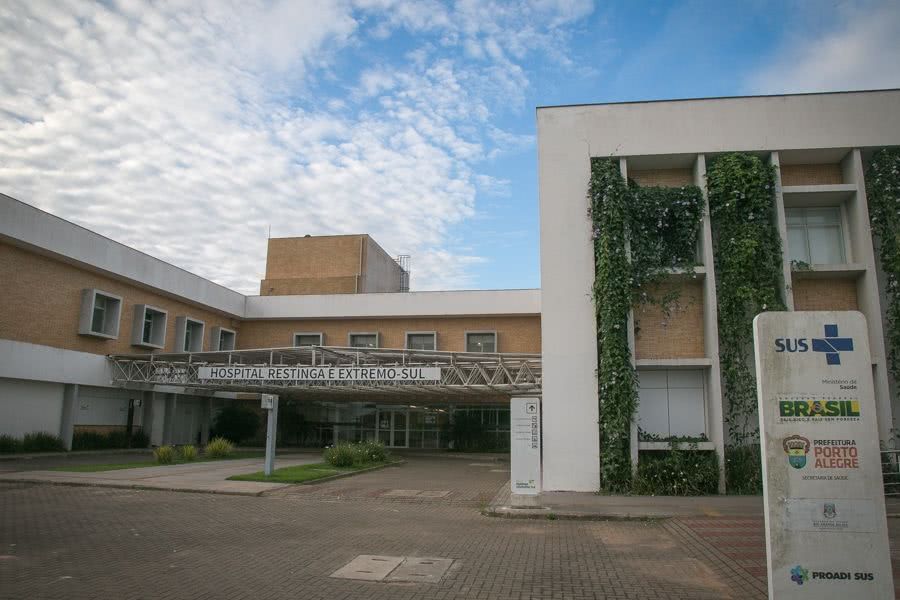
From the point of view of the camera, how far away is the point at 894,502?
45.8ft

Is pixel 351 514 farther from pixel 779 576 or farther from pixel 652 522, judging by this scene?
pixel 779 576

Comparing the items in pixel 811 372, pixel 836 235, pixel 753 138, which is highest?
pixel 753 138

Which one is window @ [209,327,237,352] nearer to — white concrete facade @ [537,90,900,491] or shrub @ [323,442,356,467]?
shrub @ [323,442,356,467]

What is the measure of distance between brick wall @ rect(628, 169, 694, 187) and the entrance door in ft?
70.0

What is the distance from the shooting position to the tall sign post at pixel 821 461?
5852 millimetres

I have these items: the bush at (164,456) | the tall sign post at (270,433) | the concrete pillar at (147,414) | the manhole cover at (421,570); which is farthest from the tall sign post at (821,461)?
the concrete pillar at (147,414)

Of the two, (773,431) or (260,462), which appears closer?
(773,431)

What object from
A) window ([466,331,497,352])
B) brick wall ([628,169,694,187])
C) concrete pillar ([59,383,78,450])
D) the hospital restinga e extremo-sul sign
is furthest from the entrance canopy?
brick wall ([628,169,694,187])

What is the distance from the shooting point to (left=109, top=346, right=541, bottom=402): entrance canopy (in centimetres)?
2353

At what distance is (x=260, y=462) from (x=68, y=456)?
7486mm

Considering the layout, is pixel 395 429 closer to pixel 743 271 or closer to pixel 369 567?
pixel 743 271

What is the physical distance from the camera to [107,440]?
91.3 feet

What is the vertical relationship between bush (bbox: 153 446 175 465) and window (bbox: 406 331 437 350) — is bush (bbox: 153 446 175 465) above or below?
below

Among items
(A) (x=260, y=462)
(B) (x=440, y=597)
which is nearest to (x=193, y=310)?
(A) (x=260, y=462)
